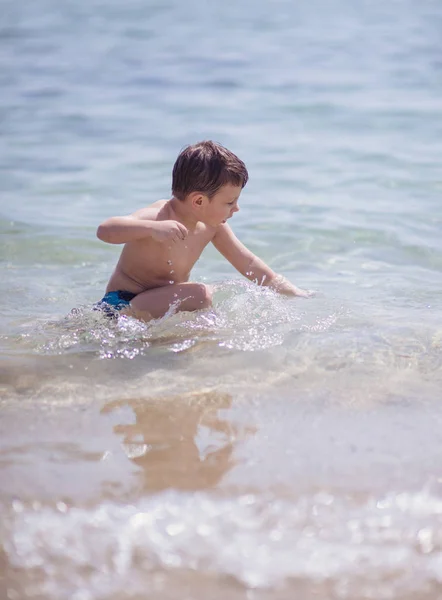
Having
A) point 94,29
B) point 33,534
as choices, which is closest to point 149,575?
point 33,534

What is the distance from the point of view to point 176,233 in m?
3.54

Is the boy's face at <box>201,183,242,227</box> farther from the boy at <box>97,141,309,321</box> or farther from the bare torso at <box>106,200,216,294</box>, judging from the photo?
the bare torso at <box>106,200,216,294</box>

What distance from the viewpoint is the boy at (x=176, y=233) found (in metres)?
3.57

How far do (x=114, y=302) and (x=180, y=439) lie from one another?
1467 millimetres

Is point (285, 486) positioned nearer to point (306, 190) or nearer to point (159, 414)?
point (159, 414)

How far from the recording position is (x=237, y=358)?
3221mm

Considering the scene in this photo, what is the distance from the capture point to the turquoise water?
1.92 m

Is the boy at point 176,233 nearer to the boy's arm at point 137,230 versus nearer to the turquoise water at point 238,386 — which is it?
the boy's arm at point 137,230

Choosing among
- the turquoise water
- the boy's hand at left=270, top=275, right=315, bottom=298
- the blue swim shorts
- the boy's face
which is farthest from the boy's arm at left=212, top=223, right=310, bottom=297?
the blue swim shorts

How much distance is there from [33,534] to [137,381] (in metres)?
1.03

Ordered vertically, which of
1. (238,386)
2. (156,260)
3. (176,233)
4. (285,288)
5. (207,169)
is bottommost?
(285,288)

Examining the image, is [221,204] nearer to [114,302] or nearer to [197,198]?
[197,198]

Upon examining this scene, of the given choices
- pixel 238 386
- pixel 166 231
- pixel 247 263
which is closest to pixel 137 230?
pixel 166 231

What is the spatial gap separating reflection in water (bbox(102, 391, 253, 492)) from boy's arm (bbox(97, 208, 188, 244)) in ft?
3.07
